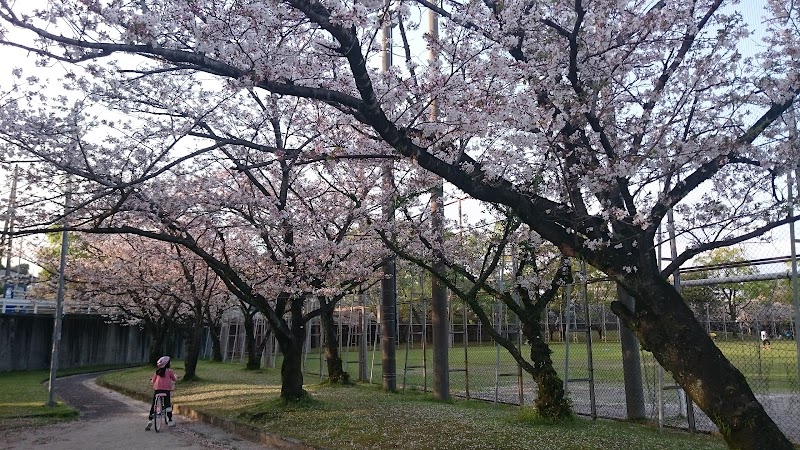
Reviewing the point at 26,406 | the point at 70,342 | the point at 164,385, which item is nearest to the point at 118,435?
the point at 164,385

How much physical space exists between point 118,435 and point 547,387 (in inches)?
313

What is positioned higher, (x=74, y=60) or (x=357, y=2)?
(x=357, y=2)

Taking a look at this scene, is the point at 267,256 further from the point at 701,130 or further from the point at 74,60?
the point at 701,130

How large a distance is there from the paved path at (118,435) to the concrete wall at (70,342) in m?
16.7

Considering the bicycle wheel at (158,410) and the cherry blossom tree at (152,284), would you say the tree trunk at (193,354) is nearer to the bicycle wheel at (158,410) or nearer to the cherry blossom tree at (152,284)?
the cherry blossom tree at (152,284)

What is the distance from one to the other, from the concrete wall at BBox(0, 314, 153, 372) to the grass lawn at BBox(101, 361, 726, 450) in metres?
17.8

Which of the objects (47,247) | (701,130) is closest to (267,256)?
(701,130)

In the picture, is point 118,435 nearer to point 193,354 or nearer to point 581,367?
point 193,354

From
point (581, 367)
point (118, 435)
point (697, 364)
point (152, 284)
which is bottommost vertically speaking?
point (118, 435)

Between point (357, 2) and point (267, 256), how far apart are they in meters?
8.93

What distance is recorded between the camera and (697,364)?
6230 mm

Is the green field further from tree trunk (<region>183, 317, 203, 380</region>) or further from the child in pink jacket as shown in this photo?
the child in pink jacket

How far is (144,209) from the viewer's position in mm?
11609

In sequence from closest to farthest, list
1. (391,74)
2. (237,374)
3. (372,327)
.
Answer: (391,74) → (237,374) → (372,327)
